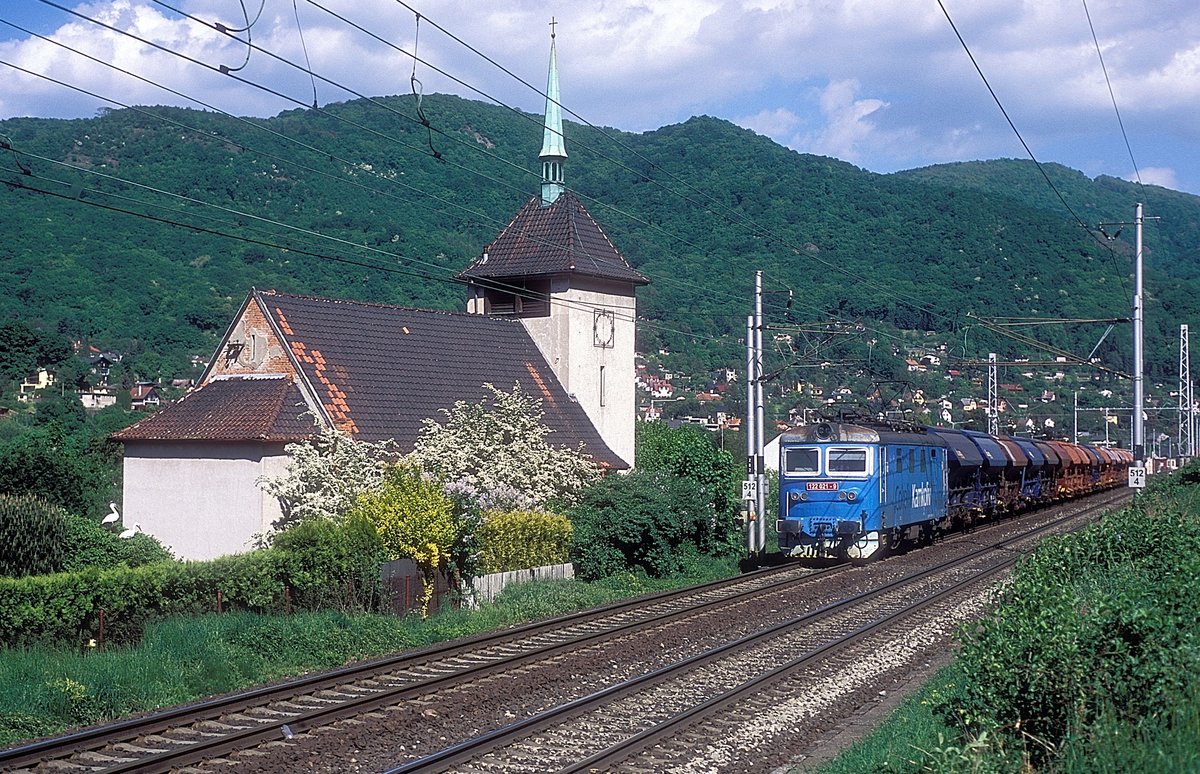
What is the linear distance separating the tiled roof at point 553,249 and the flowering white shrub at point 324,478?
1287cm

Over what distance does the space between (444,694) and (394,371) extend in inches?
762

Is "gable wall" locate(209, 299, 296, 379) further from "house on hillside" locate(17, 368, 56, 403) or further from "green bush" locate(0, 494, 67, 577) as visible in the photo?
"house on hillside" locate(17, 368, 56, 403)

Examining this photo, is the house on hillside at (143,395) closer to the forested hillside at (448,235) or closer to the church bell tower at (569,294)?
the forested hillside at (448,235)

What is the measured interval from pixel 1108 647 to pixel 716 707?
5.72m

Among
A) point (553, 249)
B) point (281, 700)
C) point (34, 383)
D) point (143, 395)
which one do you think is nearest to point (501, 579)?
point (281, 700)

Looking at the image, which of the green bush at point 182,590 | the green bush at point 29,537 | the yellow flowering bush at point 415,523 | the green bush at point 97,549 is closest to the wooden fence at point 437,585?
the yellow flowering bush at point 415,523

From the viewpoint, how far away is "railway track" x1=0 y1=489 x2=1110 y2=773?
1168cm

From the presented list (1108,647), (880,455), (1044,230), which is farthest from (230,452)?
(1044,230)

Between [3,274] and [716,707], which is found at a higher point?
[3,274]

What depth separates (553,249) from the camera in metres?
40.5

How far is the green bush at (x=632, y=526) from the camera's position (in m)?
28.2

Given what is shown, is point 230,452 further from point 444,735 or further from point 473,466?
point 444,735

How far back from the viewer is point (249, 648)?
17094mm

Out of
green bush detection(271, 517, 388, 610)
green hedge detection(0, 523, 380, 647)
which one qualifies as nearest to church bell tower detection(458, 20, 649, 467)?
green bush detection(271, 517, 388, 610)
